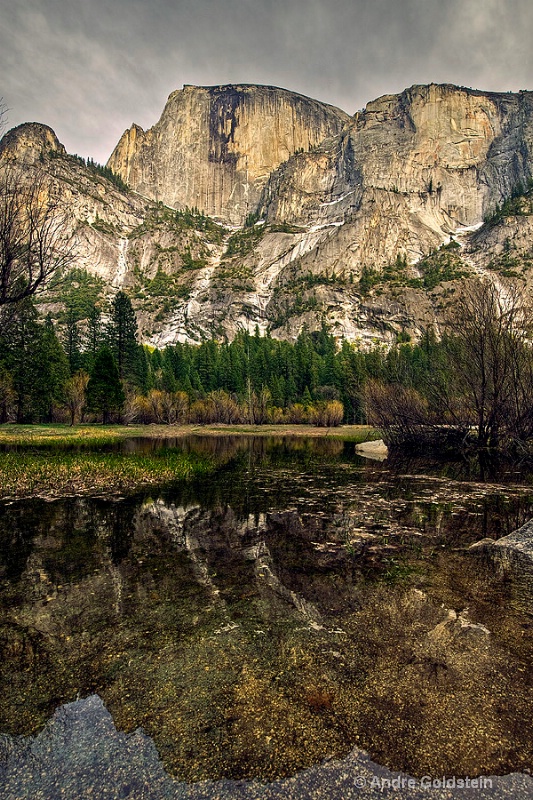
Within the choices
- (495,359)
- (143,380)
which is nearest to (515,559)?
(495,359)

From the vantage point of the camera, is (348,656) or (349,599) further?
(349,599)

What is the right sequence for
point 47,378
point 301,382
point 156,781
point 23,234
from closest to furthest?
1. point 156,781
2. point 23,234
3. point 47,378
4. point 301,382

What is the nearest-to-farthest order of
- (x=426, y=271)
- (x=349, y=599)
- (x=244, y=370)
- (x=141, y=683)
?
(x=141, y=683) → (x=349, y=599) → (x=244, y=370) → (x=426, y=271)

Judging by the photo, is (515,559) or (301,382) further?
(301,382)

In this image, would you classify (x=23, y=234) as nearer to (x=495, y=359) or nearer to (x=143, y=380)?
(x=495, y=359)

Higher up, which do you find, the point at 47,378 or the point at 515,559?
the point at 47,378

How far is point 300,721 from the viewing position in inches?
149


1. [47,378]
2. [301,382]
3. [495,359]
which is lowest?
[495,359]

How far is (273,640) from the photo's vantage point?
527cm

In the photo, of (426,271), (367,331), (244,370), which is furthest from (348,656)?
(426,271)

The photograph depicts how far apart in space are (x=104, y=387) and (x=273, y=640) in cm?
5875

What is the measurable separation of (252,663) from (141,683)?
4.13ft

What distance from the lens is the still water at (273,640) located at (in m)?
3.59

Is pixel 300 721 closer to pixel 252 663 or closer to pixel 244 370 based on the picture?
pixel 252 663
